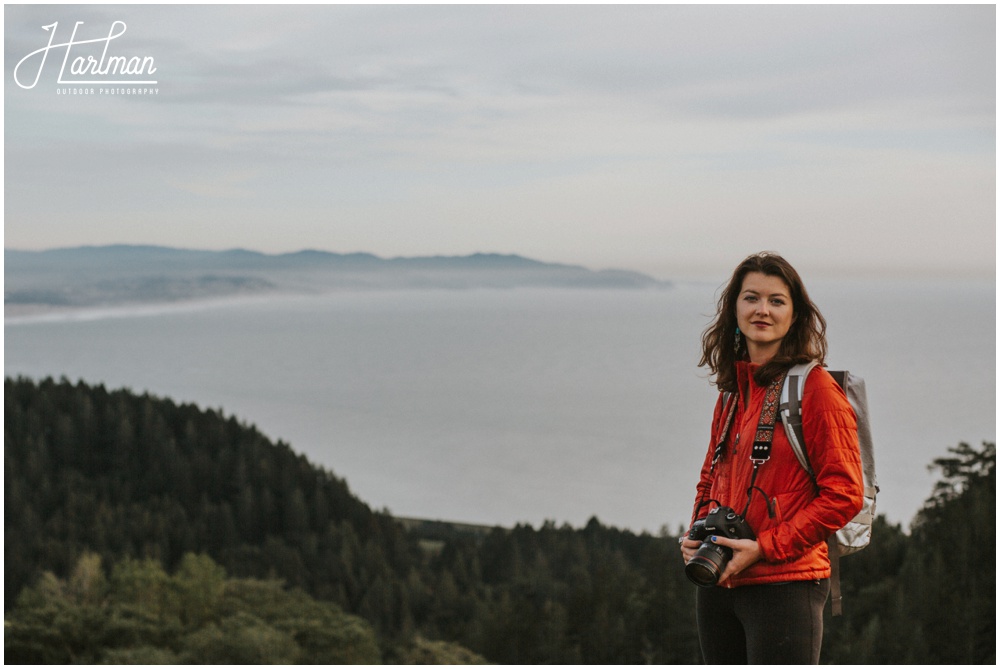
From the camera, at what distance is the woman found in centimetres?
177

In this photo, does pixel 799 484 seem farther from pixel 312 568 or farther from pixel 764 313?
pixel 312 568

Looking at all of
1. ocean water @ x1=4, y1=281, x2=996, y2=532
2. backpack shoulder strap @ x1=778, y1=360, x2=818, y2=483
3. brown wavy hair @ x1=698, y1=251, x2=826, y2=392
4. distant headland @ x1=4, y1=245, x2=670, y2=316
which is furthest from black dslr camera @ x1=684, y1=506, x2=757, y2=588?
distant headland @ x1=4, y1=245, x2=670, y2=316

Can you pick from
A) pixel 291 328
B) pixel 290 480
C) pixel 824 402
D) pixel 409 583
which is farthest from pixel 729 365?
pixel 291 328

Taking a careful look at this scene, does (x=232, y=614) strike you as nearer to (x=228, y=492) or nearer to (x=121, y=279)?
(x=228, y=492)

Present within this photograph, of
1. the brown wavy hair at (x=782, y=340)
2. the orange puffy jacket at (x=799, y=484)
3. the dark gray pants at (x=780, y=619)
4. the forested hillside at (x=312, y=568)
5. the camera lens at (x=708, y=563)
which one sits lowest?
the forested hillside at (x=312, y=568)

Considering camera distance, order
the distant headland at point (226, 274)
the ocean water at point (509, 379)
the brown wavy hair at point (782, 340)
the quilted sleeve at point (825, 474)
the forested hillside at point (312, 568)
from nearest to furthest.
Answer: the quilted sleeve at point (825, 474)
the brown wavy hair at point (782, 340)
the forested hillside at point (312, 568)
the ocean water at point (509, 379)
the distant headland at point (226, 274)

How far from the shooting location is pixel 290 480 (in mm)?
17766

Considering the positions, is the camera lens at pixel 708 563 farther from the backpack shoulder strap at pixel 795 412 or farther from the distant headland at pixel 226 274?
the distant headland at pixel 226 274

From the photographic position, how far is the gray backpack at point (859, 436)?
1.80 m

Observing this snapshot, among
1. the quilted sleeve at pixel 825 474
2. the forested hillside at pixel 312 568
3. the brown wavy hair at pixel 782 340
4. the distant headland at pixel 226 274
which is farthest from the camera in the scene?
the distant headland at pixel 226 274

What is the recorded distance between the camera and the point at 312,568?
1670 centimetres

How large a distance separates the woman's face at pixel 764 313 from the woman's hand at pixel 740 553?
1.20 feet

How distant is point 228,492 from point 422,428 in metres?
4.19

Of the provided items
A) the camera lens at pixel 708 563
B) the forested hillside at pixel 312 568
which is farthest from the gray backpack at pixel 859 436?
the forested hillside at pixel 312 568
